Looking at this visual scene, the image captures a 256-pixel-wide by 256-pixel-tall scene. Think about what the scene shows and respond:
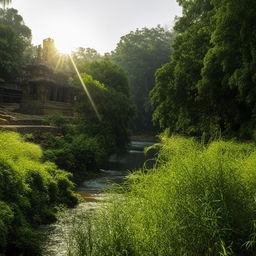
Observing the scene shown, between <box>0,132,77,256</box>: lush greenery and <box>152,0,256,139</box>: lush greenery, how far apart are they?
8693 millimetres

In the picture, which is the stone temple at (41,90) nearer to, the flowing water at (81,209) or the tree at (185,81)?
the flowing water at (81,209)

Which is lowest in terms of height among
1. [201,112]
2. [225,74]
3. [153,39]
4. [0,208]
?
[0,208]

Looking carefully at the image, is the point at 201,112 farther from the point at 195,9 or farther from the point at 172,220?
the point at 172,220

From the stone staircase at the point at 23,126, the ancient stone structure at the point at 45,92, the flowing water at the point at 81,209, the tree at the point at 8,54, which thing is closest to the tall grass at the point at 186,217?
the flowing water at the point at 81,209

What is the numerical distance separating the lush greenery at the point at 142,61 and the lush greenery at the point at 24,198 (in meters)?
51.8

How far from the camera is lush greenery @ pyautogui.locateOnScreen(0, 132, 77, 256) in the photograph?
8.50 meters

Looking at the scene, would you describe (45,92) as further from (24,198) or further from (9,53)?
(24,198)

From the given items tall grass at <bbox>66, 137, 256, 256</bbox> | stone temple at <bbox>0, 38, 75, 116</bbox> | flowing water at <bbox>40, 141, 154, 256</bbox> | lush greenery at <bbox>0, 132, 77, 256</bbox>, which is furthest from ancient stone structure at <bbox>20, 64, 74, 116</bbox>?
tall grass at <bbox>66, 137, 256, 256</bbox>

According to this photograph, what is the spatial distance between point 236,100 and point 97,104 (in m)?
16.6

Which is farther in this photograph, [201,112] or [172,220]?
[201,112]

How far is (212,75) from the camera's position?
17844 mm

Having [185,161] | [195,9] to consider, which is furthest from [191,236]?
[195,9]

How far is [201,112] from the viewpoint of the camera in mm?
20719

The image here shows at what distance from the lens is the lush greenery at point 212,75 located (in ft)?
53.4
